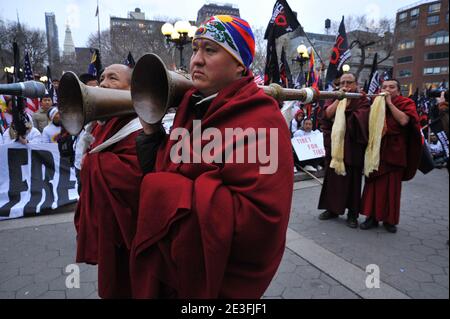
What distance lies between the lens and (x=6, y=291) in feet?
9.94

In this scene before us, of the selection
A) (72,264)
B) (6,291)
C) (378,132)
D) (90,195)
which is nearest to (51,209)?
(72,264)

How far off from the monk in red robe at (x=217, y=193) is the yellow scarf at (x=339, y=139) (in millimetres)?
3645

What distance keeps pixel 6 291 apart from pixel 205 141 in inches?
117

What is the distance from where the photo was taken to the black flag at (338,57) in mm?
7000

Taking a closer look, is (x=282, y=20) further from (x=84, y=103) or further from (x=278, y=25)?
(x=84, y=103)

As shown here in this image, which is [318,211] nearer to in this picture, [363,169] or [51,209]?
[363,169]

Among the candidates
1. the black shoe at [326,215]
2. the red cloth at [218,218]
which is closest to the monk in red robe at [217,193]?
the red cloth at [218,218]

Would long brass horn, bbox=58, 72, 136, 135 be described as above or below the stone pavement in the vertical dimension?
above

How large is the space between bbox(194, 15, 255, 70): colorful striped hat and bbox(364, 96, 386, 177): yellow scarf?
354cm

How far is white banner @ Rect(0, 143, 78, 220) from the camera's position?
5.17m

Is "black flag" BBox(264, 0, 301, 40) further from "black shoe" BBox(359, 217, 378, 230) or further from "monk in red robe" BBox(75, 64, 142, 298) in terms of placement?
"monk in red robe" BBox(75, 64, 142, 298)

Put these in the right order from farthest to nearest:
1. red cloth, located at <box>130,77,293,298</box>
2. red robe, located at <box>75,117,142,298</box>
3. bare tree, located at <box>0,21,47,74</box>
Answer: bare tree, located at <box>0,21,47,74</box> < red robe, located at <box>75,117,142,298</box> < red cloth, located at <box>130,77,293,298</box>

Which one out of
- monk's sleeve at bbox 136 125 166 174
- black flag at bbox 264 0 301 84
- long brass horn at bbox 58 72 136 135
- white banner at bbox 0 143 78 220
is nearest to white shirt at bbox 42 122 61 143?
white banner at bbox 0 143 78 220

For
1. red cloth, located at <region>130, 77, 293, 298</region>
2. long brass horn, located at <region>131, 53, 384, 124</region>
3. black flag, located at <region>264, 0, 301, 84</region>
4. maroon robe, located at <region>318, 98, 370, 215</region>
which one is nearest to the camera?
red cloth, located at <region>130, 77, 293, 298</region>
